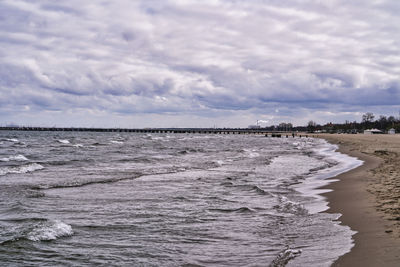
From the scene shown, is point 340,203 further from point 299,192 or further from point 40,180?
point 40,180

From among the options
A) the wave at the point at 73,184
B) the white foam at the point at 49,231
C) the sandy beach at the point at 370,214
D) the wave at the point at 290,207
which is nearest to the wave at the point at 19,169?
the wave at the point at 73,184

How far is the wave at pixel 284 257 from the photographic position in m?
6.42

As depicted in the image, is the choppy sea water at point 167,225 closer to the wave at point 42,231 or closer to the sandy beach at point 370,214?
the wave at point 42,231

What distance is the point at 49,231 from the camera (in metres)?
8.38

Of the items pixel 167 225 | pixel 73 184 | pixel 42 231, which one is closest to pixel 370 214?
pixel 167 225

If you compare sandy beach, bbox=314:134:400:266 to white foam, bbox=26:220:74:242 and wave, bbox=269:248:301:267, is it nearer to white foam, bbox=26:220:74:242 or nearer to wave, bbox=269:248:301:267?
wave, bbox=269:248:301:267

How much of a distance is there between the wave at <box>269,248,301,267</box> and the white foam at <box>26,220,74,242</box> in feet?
14.8

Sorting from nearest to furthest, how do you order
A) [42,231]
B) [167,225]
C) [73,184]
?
[42,231], [167,225], [73,184]

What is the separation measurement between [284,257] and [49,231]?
16.3 ft

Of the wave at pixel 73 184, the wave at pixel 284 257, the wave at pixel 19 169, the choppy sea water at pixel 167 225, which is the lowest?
the wave at pixel 19 169

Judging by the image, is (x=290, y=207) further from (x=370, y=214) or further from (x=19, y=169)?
(x=19, y=169)

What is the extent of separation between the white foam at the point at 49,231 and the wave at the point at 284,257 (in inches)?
177

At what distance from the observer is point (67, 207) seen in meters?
11.5

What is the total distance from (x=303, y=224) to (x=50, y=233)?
18.8 ft
